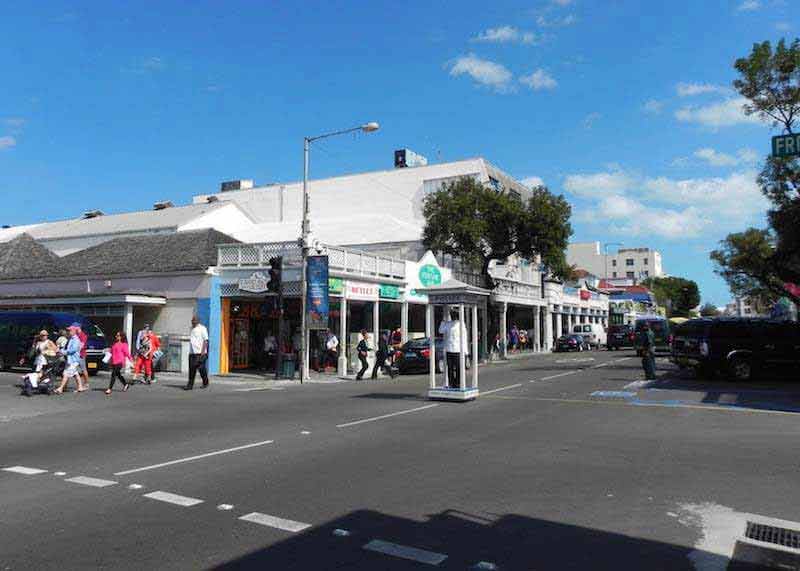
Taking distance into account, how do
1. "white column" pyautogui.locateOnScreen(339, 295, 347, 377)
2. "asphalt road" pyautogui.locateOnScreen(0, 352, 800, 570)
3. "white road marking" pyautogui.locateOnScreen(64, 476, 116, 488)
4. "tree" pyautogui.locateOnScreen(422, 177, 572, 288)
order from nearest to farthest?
1. "asphalt road" pyautogui.locateOnScreen(0, 352, 800, 570)
2. "white road marking" pyautogui.locateOnScreen(64, 476, 116, 488)
3. "white column" pyautogui.locateOnScreen(339, 295, 347, 377)
4. "tree" pyautogui.locateOnScreen(422, 177, 572, 288)

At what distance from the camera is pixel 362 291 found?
1092 inches

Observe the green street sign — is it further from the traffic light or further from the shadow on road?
the traffic light

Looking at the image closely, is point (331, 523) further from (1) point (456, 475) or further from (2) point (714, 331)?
(2) point (714, 331)

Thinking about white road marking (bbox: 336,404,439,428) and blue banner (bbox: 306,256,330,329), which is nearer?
white road marking (bbox: 336,404,439,428)

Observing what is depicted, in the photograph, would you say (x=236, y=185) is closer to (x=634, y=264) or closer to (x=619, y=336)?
(x=619, y=336)

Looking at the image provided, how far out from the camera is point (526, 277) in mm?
53531

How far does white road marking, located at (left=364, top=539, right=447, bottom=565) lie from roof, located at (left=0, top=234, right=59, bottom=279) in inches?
1232

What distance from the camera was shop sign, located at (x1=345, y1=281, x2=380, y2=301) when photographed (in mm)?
26750

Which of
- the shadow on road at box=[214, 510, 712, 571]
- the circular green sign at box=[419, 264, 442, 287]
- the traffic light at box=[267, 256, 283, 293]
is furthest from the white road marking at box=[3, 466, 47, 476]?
the circular green sign at box=[419, 264, 442, 287]

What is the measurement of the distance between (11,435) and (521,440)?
26.9 ft

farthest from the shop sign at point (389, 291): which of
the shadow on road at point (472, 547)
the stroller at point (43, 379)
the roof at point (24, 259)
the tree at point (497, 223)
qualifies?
the shadow on road at point (472, 547)

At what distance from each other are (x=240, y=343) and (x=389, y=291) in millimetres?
7120

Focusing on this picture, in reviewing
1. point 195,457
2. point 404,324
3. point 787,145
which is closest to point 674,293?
point 404,324

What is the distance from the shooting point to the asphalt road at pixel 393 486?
4.86 metres
